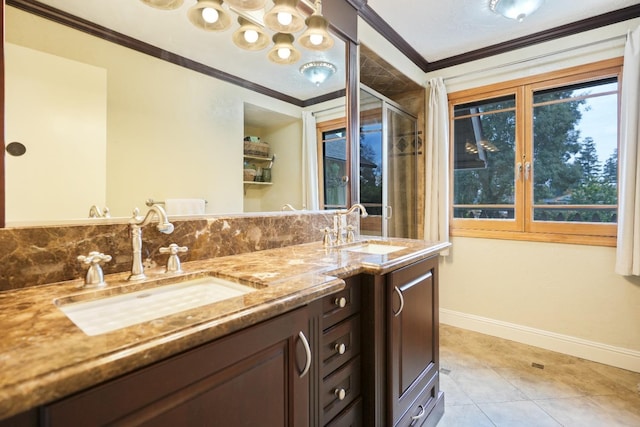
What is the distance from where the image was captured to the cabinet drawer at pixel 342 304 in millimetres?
1047

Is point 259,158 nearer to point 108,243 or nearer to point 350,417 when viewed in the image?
point 108,243

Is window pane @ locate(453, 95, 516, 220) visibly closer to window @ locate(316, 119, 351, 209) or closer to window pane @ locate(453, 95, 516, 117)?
window pane @ locate(453, 95, 516, 117)

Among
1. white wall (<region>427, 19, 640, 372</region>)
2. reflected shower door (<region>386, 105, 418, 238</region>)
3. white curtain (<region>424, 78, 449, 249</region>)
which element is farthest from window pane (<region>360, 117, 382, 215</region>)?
white wall (<region>427, 19, 640, 372</region>)

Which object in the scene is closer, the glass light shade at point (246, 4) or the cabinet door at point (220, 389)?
the cabinet door at point (220, 389)

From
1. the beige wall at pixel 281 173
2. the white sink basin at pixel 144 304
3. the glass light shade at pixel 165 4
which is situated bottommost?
the white sink basin at pixel 144 304

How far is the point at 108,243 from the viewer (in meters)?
0.99

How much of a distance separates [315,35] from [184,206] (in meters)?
1.08

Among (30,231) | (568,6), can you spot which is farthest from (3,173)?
(568,6)

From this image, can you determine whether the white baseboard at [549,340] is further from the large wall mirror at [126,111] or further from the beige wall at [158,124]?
the beige wall at [158,124]

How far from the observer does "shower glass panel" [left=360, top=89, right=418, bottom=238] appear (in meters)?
2.37

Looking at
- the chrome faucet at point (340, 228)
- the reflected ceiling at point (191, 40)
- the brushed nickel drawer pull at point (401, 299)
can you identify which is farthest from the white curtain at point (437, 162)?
the brushed nickel drawer pull at point (401, 299)

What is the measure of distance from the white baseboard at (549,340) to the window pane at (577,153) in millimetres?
909

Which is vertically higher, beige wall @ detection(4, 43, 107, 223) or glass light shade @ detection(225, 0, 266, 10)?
glass light shade @ detection(225, 0, 266, 10)

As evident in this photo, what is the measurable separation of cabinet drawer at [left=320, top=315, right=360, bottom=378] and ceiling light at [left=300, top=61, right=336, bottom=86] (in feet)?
4.49
